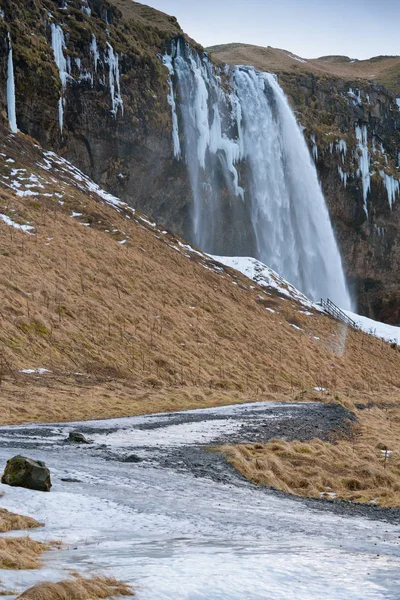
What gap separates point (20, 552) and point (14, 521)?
50.3 inches

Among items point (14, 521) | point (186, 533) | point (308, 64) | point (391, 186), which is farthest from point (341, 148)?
point (14, 521)

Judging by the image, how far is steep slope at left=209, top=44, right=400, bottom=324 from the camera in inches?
3019

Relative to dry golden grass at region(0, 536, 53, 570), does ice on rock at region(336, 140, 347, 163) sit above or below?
above

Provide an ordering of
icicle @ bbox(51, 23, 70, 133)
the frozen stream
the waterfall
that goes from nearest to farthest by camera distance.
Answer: the frozen stream < the waterfall < icicle @ bbox(51, 23, 70, 133)

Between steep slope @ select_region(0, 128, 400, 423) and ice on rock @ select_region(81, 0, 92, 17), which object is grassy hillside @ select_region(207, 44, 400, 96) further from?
steep slope @ select_region(0, 128, 400, 423)

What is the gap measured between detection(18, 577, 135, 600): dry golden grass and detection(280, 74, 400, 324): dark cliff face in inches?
2793

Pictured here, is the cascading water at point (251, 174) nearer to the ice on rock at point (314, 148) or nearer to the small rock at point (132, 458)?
the ice on rock at point (314, 148)

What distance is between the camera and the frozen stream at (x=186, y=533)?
677cm

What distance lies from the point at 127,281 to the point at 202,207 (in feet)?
87.1

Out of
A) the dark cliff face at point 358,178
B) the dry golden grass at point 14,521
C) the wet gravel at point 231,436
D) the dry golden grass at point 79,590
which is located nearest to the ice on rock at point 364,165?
the dark cliff face at point 358,178

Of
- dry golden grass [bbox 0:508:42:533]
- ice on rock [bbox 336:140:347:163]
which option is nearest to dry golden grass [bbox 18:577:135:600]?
dry golden grass [bbox 0:508:42:533]

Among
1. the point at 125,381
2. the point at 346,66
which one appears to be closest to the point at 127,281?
the point at 125,381

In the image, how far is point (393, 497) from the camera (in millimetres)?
13203

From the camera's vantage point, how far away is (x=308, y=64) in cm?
10100
